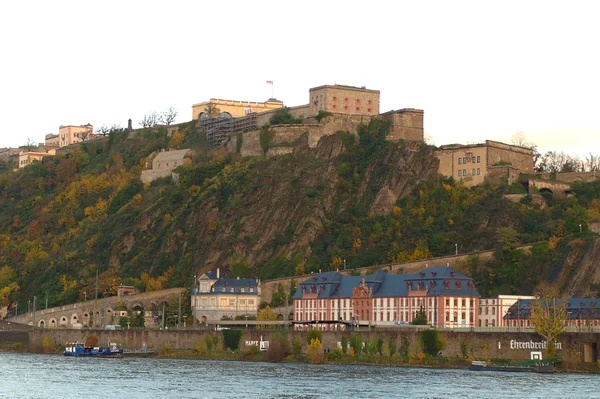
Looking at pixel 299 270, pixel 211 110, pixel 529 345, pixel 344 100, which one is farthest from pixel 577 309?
pixel 211 110

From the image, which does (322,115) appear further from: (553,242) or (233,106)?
(553,242)

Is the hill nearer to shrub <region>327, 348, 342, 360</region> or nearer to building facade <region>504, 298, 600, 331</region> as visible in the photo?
building facade <region>504, 298, 600, 331</region>

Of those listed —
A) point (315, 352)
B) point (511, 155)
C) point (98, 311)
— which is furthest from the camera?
point (511, 155)

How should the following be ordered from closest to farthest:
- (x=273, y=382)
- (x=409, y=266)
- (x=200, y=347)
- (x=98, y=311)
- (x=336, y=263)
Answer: (x=273, y=382) < (x=200, y=347) < (x=409, y=266) < (x=336, y=263) < (x=98, y=311)

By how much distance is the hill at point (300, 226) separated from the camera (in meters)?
132

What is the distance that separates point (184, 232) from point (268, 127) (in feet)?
59.9

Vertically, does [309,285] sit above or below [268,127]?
below

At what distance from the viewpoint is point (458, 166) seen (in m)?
147

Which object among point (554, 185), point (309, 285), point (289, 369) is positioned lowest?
point (289, 369)

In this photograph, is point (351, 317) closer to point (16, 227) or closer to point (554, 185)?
point (554, 185)

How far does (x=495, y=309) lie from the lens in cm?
11700

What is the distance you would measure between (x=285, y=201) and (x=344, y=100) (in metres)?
19.0

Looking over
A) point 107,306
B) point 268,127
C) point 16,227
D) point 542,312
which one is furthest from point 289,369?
point 16,227

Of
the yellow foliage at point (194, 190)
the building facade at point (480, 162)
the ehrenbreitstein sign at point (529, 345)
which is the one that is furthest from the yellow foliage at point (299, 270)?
the ehrenbreitstein sign at point (529, 345)
